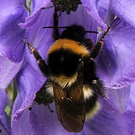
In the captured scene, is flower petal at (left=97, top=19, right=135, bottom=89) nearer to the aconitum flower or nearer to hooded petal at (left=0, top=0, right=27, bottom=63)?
the aconitum flower

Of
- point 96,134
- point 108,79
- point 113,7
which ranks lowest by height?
point 96,134

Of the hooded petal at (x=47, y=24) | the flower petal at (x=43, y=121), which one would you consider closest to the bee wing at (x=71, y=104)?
the hooded petal at (x=47, y=24)

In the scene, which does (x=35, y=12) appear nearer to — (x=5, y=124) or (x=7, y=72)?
(x=7, y=72)

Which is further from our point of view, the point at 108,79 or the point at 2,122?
the point at 2,122

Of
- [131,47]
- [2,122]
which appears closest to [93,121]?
[2,122]

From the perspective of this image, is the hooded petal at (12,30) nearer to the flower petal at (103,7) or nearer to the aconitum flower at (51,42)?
the aconitum flower at (51,42)

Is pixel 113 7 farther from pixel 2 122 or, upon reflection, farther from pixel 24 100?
pixel 2 122
